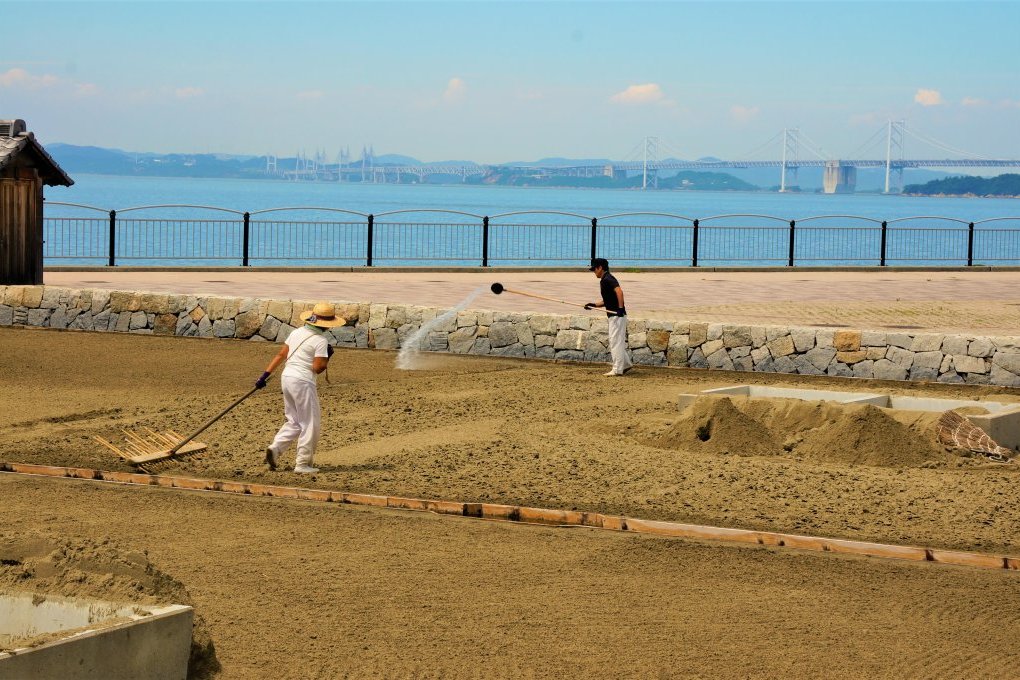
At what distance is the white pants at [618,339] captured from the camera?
635 inches

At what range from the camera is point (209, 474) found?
34.5ft

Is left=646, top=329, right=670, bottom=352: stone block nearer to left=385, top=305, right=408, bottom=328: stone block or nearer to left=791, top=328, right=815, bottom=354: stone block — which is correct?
left=791, top=328, right=815, bottom=354: stone block

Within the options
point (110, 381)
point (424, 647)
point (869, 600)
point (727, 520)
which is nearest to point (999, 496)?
point (727, 520)

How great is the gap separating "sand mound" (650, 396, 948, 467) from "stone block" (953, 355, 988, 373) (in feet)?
12.6

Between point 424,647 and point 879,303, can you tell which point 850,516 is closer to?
point 424,647

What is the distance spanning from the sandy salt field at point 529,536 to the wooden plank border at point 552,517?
170 mm

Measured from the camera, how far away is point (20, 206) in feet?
69.0

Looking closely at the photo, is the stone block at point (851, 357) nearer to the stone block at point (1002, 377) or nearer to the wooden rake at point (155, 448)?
the stone block at point (1002, 377)

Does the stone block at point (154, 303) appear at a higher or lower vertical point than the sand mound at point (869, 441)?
higher

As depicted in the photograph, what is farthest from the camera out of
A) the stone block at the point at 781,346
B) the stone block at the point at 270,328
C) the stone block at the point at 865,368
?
the stone block at the point at 270,328

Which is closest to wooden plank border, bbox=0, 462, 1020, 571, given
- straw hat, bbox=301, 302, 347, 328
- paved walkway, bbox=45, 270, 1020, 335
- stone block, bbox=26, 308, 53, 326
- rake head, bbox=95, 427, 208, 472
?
rake head, bbox=95, 427, 208, 472

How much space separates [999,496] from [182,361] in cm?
1009

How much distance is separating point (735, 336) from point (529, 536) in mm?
8407

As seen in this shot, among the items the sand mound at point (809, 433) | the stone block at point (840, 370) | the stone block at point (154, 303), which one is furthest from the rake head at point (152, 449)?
the stone block at point (840, 370)
